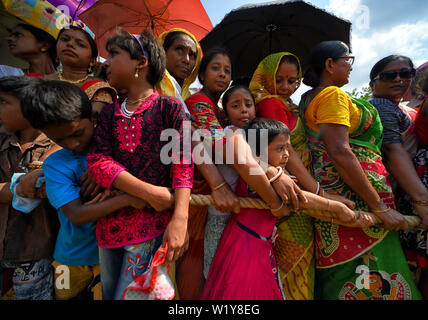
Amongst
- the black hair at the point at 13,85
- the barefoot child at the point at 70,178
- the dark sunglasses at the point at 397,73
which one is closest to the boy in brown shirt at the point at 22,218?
the black hair at the point at 13,85

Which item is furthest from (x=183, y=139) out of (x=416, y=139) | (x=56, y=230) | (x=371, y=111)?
(x=416, y=139)

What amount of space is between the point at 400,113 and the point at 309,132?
2.66ft

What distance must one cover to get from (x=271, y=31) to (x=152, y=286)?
3.55m

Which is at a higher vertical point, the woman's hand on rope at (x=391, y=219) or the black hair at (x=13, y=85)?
the black hair at (x=13, y=85)

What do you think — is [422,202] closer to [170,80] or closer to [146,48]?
[170,80]

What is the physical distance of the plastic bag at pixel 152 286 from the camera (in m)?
1.19

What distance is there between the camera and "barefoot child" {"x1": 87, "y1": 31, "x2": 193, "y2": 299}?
1.36 m

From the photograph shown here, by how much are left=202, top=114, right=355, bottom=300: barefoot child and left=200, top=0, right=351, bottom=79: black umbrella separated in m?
2.20

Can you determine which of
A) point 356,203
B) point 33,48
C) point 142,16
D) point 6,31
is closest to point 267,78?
point 356,203

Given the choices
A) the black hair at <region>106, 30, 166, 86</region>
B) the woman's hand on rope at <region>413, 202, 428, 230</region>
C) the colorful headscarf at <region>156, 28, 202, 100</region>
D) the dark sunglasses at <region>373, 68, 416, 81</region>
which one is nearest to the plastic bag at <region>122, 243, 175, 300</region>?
the black hair at <region>106, 30, 166, 86</region>

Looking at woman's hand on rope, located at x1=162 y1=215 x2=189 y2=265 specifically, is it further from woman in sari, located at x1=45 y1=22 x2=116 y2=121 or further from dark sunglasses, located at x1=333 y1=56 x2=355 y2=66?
dark sunglasses, located at x1=333 y1=56 x2=355 y2=66

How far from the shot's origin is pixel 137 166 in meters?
1.46

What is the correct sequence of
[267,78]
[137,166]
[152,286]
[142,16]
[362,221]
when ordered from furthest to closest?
[142,16] → [267,78] → [362,221] → [137,166] → [152,286]

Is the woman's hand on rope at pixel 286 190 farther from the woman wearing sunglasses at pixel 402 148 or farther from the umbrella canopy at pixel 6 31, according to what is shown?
the umbrella canopy at pixel 6 31
